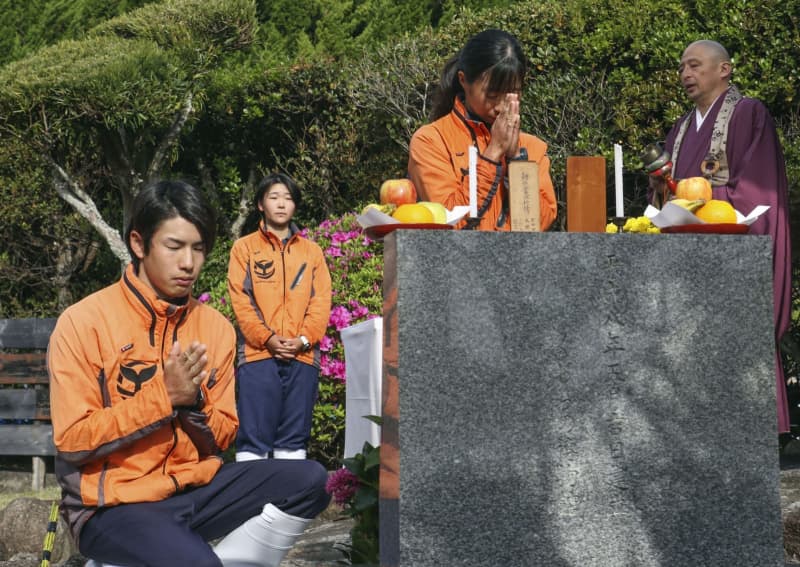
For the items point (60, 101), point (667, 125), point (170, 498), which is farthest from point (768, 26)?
point (60, 101)

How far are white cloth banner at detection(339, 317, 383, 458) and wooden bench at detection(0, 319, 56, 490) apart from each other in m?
3.95

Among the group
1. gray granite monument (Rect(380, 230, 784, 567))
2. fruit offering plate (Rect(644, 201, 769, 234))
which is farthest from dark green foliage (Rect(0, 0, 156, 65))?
gray granite monument (Rect(380, 230, 784, 567))

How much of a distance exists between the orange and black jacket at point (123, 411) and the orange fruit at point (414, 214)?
72 cm

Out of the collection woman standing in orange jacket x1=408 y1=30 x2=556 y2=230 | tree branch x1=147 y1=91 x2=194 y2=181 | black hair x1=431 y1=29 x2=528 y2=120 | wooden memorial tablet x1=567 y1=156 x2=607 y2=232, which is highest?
tree branch x1=147 y1=91 x2=194 y2=181

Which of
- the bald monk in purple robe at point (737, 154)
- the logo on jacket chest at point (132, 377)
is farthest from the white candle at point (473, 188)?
the bald monk in purple robe at point (737, 154)

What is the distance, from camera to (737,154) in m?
4.58

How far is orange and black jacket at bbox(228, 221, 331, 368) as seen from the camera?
20.0 feet

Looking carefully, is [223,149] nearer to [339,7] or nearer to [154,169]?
[154,169]

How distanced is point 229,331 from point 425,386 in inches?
33.1

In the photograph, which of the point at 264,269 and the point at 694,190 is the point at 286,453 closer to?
the point at 264,269

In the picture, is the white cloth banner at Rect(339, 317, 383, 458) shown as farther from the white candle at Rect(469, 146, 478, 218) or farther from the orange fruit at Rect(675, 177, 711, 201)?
the orange fruit at Rect(675, 177, 711, 201)

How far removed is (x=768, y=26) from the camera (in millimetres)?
6820

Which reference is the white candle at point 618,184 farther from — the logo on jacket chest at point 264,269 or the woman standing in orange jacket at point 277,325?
the logo on jacket chest at point 264,269

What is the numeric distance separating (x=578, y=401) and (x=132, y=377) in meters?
1.27
